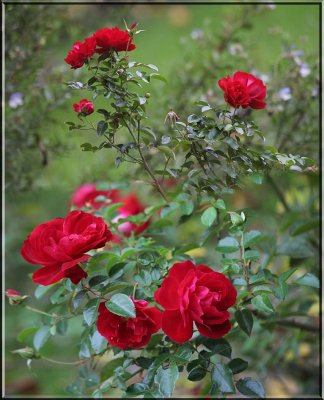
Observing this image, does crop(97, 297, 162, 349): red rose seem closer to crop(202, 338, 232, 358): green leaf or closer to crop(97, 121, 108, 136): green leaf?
crop(202, 338, 232, 358): green leaf

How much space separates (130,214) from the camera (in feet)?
4.74

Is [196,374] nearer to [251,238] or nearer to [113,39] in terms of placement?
[251,238]

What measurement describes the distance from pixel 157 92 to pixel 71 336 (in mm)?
1097

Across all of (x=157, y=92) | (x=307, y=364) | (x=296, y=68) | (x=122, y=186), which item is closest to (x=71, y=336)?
→ (x=307, y=364)

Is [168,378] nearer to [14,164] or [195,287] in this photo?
[195,287]

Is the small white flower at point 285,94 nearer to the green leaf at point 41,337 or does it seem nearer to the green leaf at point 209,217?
the green leaf at point 209,217

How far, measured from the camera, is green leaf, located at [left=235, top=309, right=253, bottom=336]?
38.5 inches

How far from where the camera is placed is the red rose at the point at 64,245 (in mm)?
881

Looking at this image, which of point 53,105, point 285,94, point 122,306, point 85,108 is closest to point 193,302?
point 122,306

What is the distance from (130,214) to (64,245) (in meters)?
0.57

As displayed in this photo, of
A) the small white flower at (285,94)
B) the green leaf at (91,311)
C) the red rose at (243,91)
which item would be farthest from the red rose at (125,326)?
the small white flower at (285,94)

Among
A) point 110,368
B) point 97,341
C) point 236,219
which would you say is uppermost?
point 236,219

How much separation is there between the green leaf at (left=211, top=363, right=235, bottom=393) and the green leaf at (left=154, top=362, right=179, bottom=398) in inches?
2.9

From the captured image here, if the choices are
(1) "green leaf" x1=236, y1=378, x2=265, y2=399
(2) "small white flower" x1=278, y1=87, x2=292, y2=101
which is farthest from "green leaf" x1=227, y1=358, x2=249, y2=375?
(2) "small white flower" x1=278, y1=87, x2=292, y2=101
